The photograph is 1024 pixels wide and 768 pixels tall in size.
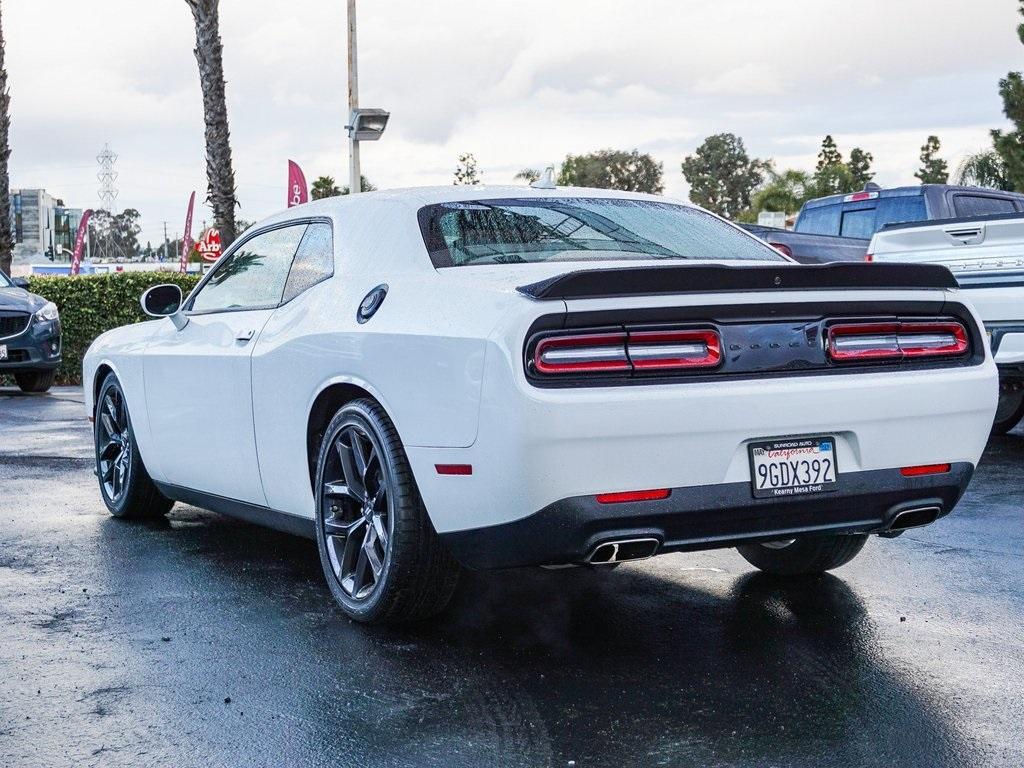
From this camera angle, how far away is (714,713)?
385 centimetres

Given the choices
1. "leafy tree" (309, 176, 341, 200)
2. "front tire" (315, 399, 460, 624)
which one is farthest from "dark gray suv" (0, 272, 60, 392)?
"leafy tree" (309, 176, 341, 200)

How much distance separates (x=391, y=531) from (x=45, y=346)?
1297 cm

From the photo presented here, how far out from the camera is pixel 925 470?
4484 millimetres

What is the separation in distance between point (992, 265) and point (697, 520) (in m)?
5.91

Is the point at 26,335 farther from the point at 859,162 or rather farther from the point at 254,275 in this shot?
the point at 859,162

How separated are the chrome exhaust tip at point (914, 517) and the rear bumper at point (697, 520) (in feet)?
0.06

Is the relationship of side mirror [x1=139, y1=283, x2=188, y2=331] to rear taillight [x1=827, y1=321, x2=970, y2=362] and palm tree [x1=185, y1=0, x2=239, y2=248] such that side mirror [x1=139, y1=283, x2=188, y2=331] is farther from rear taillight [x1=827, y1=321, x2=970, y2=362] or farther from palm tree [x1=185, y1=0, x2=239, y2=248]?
palm tree [x1=185, y1=0, x2=239, y2=248]

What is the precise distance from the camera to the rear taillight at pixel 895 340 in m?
4.36

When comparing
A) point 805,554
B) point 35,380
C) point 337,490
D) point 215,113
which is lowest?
point 35,380

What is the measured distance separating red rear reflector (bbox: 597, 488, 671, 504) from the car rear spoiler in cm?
57

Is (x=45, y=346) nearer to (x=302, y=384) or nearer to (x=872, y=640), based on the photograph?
(x=302, y=384)

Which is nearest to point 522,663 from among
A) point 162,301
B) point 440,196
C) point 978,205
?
point 440,196

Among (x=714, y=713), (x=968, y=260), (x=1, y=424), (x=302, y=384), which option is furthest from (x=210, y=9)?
(x=714, y=713)

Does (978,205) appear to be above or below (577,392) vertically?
above
